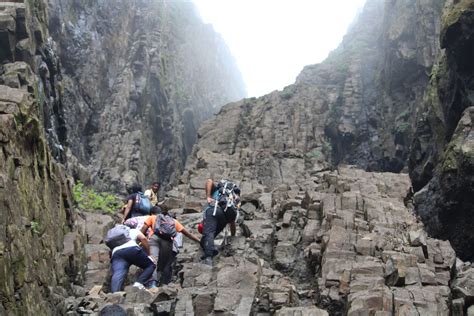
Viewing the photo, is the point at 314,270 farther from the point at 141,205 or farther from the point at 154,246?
the point at 141,205

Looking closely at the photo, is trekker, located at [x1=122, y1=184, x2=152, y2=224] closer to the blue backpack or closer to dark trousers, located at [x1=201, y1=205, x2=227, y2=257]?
the blue backpack

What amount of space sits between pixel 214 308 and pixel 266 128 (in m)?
36.8

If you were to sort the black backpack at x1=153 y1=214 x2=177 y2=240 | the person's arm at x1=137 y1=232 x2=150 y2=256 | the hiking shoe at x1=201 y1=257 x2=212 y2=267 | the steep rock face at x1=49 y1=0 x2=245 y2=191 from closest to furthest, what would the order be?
the person's arm at x1=137 y1=232 x2=150 y2=256, the black backpack at x1=153 y1=214 x2=177 y2=240, the hiking shoe at x1=201 y1=257 x2=212 y2=267, the steep rock face at x1=49 y1=0 x2=245 y2=191

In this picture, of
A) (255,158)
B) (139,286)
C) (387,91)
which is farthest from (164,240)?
(387,91)

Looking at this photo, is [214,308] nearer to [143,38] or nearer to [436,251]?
[436,251]

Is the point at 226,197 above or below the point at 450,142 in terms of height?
below

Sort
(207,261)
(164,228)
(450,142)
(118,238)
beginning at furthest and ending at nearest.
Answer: (450,142) < (207,261) < (164,228) < (118,238)

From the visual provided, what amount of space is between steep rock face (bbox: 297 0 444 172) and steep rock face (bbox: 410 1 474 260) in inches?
443

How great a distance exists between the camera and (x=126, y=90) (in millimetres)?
58094

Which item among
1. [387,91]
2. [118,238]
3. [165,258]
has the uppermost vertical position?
[387,91]

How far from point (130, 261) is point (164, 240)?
54.4 inches

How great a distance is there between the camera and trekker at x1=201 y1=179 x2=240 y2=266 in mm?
16656

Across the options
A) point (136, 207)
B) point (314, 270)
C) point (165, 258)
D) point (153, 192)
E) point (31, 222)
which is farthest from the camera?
point (153, 192)

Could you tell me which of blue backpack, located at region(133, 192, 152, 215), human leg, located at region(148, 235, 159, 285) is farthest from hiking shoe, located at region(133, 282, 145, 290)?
blue backpack, located at region(133, 192, 152, 215)
